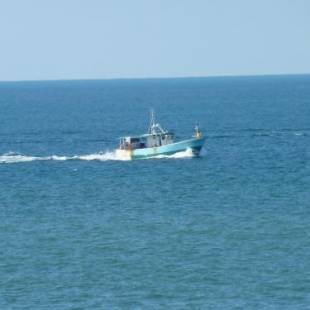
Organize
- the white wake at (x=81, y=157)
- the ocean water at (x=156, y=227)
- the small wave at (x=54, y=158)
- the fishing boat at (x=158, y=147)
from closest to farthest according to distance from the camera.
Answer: the ocean water at (x=156, y=227) → the fishing boat at (x=158, y=147) → the white wake at (x=81, y=157) → the small wave at (x=54, y=158)

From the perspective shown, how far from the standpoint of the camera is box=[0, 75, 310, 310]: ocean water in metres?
53.4

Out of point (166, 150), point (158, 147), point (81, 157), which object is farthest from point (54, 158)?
point (166, 150)

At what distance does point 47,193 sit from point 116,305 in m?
34.0

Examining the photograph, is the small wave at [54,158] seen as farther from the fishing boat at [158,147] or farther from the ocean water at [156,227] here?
the fishing boat at [158,147]

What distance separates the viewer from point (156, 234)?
6656 cm

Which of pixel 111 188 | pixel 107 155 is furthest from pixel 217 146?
pixel 111 188

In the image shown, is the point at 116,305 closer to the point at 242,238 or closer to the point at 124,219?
the point at 242,238

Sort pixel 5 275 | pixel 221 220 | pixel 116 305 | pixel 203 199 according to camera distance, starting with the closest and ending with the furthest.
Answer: pixel 116 305 → pixel 5 275 → pixel 221 220 → pixel 203 199

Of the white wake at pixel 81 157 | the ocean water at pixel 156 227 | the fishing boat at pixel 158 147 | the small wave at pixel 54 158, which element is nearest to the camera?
the ocean water at pixel 156 227

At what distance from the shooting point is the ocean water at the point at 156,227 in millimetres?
53375

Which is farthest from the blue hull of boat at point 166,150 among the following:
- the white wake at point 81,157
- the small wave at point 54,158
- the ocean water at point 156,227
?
the small wave at point 54,158

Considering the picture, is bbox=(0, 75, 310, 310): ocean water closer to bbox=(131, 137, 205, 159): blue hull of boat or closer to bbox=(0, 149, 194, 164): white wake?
bbox=(0, 149, 194, 164): white wake

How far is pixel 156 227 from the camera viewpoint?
6881cm

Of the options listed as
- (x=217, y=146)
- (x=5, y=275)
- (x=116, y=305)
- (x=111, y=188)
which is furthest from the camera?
(x=217, y=146)
